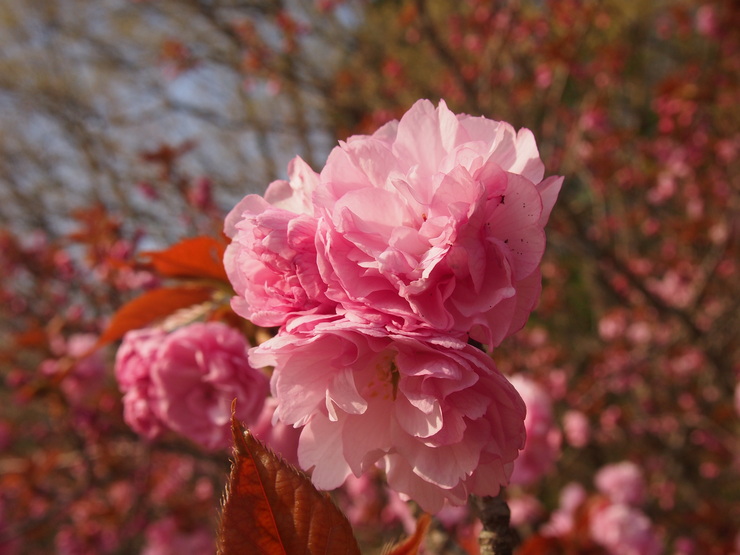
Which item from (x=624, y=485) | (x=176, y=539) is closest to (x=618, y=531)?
(x=624, y=485)

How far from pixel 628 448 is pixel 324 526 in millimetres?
3915

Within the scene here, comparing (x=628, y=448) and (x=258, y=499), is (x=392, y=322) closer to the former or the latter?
(x=258, y=499)

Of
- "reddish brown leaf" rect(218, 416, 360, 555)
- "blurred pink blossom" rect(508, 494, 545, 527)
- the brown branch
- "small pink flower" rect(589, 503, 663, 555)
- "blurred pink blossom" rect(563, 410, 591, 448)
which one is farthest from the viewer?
"blurred pink blossom" rect(563, 410, 591, 448)

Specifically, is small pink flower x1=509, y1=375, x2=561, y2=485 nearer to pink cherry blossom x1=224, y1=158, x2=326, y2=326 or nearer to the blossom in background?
the blossom in background

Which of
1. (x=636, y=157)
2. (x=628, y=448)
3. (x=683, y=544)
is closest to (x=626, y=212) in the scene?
(x=636, y=157)

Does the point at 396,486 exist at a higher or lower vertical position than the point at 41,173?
higher

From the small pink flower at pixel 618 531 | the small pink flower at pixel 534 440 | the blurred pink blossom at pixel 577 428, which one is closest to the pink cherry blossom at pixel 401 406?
the small pink flower at pixel 534 440

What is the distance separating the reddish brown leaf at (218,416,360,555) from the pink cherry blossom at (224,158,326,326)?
148 mm

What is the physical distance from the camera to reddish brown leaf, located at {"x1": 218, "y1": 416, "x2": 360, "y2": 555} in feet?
1.32

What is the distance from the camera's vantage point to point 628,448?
3.74m

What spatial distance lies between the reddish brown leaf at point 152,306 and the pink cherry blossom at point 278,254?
32cm

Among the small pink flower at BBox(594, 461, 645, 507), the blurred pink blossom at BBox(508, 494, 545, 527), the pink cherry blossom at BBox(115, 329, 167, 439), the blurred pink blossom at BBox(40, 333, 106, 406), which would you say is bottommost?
the blurred pink blossom at BBox(40, 333, 106, 406)

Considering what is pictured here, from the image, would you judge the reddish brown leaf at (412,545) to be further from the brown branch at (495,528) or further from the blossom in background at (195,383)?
the blossom in background at (195,383)

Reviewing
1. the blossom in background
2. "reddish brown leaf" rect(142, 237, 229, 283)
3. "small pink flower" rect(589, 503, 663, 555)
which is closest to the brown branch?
the blossom in background
